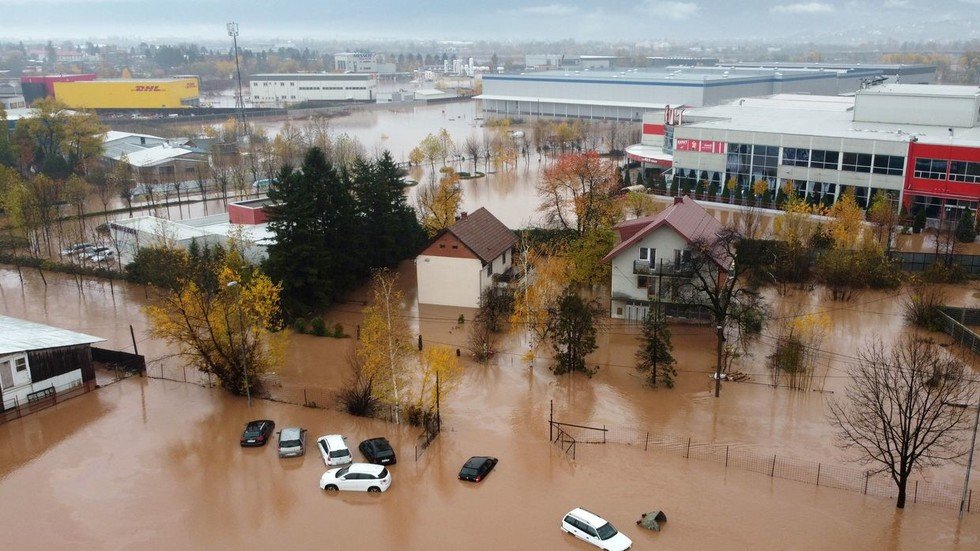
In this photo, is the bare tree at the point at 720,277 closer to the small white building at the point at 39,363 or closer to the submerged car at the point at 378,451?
A: the submerged car at the point at 378,451

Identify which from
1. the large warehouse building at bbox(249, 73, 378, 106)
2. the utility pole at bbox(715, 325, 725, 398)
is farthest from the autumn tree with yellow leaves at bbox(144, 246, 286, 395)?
the large warehouse building at bbox(249, 73, 378, 106)

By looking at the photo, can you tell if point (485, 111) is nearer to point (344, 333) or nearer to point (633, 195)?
point (633, 195)

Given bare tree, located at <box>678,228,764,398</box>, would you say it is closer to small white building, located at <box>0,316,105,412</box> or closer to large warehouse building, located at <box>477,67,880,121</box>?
small white building, located at <box>0,316,105,412</box>

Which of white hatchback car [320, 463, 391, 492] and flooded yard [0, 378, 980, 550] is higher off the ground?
white hatchback car [320, 463, 391, 492]

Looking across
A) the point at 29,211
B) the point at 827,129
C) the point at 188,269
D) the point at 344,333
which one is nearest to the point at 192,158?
the point at 29,211

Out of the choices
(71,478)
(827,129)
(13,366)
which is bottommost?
(71,478)

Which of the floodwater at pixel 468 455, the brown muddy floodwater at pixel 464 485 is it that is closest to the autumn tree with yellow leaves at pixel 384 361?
the floodwater at pixel 468 455
